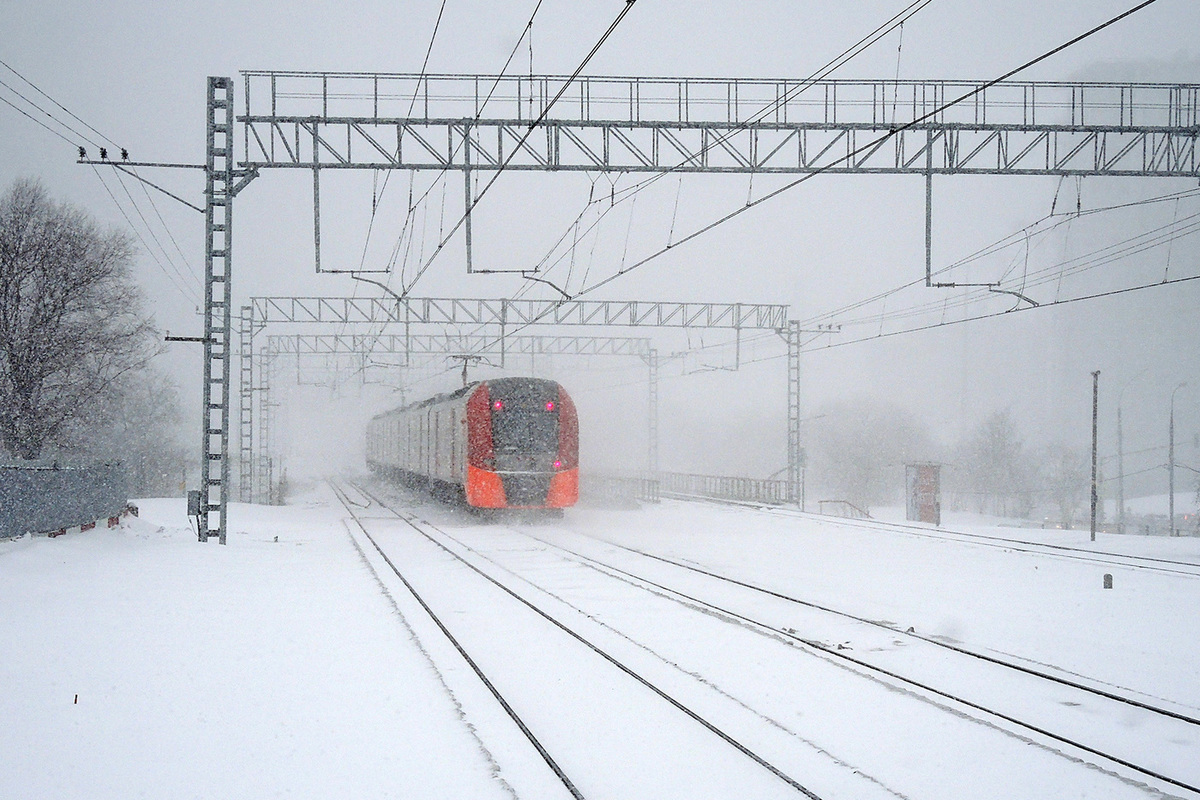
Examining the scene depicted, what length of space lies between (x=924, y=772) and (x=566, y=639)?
434cm

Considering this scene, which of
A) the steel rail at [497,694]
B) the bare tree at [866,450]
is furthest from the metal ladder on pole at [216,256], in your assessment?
the bare tree at [866,450]

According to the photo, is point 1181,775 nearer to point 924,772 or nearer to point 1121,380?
point 924,772

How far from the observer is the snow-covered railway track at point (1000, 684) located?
6.30 meters

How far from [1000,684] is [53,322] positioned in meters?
31.2

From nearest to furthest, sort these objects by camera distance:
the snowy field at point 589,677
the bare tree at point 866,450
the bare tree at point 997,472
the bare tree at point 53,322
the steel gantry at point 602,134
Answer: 1. the snowy field at point 589,677
2. the steel gantry at point 602,134
3. the bare tree at point 53,322
4. the bare tree at point 997,472
5. the bare tree at point 866,450

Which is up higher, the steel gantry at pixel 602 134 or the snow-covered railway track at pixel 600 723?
the steel gantry at pixel 602 134

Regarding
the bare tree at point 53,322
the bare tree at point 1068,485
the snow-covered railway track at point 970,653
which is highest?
the bare tree at point 53,322

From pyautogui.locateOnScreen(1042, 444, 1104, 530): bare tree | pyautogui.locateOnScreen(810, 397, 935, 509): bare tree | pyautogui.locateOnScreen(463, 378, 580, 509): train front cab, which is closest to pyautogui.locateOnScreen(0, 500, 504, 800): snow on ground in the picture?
pyautogui.locateOnScreen(463, 378, 580, 509): train front cab

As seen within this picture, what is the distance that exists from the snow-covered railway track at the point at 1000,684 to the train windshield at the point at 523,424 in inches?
453

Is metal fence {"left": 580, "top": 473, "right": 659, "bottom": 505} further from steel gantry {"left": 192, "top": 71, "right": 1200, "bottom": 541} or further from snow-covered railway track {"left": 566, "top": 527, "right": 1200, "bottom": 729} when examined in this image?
snow-covered railway track {"left": 566, "top": 527, "right": 1200, "bottom": 729}

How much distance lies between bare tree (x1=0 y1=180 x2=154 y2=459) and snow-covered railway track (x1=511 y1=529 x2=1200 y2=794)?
26107mm

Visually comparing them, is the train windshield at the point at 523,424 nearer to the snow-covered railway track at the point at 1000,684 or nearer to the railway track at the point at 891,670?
the railway track at the point at 891,670

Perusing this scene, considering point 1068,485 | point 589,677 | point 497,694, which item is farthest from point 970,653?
point 1068,485

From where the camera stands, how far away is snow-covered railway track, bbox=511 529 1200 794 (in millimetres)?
6297
